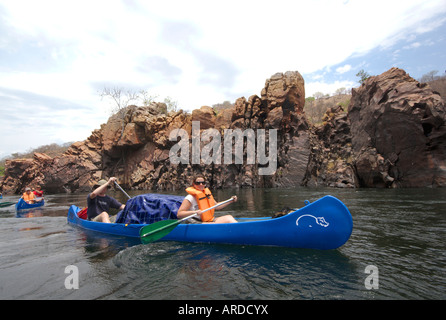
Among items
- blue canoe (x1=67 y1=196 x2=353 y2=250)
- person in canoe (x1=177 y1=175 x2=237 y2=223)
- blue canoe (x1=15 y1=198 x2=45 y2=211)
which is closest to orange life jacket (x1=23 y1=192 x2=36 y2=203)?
blue canoe (x1=15 y1=198 x2=45 y2=211)

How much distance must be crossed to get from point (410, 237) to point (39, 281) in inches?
248

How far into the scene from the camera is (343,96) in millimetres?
61594

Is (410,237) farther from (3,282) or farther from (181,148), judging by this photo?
(181,148)

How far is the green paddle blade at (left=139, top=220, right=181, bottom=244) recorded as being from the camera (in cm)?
459

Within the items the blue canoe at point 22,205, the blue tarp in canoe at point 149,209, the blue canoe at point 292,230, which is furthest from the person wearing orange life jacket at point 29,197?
the blue canoe at point 292,230

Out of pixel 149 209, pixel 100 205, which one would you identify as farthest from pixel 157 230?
pixel 100 205

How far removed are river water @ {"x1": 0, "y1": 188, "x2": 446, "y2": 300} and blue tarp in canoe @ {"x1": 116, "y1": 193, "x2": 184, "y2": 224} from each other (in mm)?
509

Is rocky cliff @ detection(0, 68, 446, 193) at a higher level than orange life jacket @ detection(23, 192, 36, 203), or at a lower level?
higher

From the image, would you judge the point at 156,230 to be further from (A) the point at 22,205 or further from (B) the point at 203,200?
(A) the point at 22,205

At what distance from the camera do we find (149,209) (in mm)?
5328

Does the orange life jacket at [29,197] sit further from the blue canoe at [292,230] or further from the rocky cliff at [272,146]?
the rocky cliff at [272,146]

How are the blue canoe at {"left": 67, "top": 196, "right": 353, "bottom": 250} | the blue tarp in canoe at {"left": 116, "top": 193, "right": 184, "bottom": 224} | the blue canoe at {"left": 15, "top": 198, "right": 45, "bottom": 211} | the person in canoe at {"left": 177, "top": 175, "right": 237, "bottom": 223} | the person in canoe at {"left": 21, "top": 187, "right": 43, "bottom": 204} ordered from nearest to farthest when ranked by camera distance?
the blue canoe at {"left": 67, "top": 196, "right": 353, "bottom": 250} < the person in canoe at {"left": 177, "top": 175, "right": 237, "bottom": 223} < the blue tarp in canoe at {"left": 116, "top": 193, "right": 184, "bottom": 224} < the blue canoe at {"left": 15, "top": 198, "right": 45, "bottom": 211} < the person in canoe at {"left": 21, "top": 187, "right": 43, "bottom": 204}

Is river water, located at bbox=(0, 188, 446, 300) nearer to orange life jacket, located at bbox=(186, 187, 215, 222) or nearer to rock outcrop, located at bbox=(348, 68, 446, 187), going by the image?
orange life jacket, located at bbox=(186, 187, 215, 222)
